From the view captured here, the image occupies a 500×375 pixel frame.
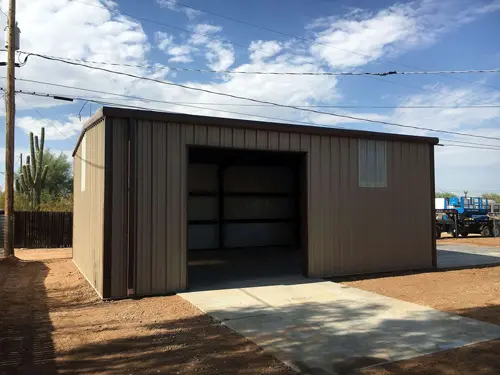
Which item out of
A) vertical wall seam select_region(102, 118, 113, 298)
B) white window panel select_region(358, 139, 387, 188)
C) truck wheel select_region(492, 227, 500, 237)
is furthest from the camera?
truck wheel select_region(492, 227, 500, 237)

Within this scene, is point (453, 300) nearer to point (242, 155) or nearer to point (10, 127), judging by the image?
point (242, 155)

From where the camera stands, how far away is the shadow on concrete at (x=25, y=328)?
4.59m

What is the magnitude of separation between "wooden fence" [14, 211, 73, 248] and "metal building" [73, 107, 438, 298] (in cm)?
789

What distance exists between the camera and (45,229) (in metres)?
19.2

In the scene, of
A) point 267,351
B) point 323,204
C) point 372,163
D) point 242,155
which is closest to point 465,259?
point 372,163

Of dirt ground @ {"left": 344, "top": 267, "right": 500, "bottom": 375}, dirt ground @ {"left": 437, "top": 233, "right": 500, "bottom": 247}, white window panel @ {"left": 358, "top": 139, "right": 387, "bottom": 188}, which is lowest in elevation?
dirt ground @ {"left": 437, "top": 233, "right": 500, "bottom": 247}

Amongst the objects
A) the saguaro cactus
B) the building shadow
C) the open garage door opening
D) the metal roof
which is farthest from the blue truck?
the saguaro cactus

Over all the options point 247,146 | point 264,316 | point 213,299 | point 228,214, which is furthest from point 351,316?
point 228,214

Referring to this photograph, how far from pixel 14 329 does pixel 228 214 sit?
36.9ft

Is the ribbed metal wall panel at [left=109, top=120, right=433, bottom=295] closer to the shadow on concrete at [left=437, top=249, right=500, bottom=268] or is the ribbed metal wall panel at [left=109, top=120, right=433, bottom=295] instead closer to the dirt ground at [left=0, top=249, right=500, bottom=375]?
the dirt ground at [left=0, top=249, right=500, bottom=375]

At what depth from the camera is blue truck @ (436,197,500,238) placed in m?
25.0

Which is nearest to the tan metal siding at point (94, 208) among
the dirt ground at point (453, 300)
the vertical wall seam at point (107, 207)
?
the vertical wall seam at point (107, 207)

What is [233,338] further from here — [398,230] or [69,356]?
[398,230]

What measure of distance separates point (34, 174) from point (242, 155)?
16.5 meters
